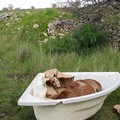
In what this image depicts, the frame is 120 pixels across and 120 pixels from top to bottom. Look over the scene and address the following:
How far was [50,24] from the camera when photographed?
6.80 metres

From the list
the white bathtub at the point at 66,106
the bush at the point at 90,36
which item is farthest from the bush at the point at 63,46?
the white bathtub at the point at 66,106

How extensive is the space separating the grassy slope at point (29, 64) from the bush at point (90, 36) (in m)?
0.20

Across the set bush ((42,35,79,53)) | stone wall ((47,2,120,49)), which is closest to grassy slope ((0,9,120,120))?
bush ((42,35,79,53))

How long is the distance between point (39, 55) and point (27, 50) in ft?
1.11

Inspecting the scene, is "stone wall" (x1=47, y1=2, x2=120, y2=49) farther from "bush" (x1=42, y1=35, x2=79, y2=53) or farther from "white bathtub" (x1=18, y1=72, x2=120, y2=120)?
"white bathtub" (x1=18, y1=72, x2=120, y2=120)

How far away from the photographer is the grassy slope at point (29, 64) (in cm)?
335

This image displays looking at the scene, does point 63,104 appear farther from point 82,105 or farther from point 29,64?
point 29,64

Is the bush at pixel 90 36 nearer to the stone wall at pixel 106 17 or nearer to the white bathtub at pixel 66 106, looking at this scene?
the stone wall at pixel 106 17

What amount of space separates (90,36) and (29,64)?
1108 mm

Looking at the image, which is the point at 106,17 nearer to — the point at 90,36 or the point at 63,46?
the point at 90,36

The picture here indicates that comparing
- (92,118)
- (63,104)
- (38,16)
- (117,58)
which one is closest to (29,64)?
(117,58)

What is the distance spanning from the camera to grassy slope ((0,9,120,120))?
3.35m

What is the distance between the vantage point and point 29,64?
4781mm

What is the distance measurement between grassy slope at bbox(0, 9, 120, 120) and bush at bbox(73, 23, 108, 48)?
199 mm
